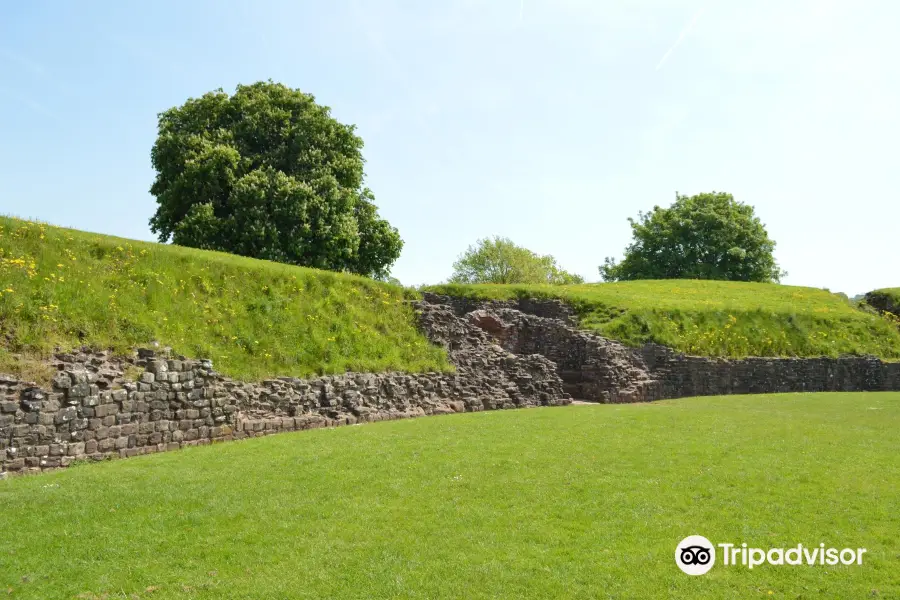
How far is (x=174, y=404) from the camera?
1575cm

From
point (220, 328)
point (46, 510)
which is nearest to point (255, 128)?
point (220, 328)

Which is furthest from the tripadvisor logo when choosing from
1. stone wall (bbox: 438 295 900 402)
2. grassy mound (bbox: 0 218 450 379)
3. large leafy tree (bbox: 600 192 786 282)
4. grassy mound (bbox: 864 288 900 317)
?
large leafy tree (bbox: 600 192 786 282)

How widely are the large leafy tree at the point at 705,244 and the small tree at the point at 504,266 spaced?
10.8 m

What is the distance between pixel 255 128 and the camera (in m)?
36.6

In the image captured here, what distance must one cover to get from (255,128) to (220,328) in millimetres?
20828

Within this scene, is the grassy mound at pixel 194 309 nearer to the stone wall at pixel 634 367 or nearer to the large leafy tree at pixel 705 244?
the stone wall at pixel 634 367

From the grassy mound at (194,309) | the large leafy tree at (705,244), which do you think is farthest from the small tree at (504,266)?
the grassy mound at (194,309)

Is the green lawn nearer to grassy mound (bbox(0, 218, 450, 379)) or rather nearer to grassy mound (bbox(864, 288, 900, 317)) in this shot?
grassy mound (bbox(0, 218, 450, 379))

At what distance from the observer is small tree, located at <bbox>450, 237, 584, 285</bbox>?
7350 centimetres

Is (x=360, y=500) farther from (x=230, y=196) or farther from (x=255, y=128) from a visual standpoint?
(x=255, y=128)

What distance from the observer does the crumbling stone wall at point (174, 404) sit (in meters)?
13.1

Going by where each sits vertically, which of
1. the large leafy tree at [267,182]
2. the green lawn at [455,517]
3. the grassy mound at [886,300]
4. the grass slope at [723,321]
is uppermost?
the large leafy tree at [267,182]

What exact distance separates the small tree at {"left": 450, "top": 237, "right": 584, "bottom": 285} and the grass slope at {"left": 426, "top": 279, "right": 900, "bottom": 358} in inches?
1231

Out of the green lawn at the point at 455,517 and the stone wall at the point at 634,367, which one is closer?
the green lawn at the point at 455,517
